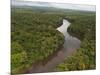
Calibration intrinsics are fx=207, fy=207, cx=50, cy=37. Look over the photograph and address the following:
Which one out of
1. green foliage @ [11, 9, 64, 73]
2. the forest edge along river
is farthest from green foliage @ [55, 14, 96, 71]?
green foliage @ [11, 9, 64, 73]

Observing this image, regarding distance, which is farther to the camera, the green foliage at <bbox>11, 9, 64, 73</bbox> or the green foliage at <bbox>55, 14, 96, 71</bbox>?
the green foliage at <bbox>55, 14, 96, 71</bbox>

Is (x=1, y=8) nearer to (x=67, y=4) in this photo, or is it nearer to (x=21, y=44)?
(x=21, y=44)

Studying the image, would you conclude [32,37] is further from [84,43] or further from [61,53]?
[84,43]

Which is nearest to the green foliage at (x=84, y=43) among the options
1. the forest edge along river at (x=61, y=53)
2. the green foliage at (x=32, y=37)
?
the forest edge along river at (x=61, y=53)

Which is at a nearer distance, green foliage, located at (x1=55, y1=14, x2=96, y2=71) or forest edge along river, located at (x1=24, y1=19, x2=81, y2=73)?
forest edge along river, located at (x1=24, y1=19, x2=81, y2=73)

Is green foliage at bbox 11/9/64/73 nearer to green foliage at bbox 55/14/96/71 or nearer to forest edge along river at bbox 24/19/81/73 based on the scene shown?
forest edge along river at bbox 24/19/81/73

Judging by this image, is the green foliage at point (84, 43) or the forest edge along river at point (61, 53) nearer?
the forest edge along river at point (61, 53)

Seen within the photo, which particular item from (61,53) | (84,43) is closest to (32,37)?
(61,53)

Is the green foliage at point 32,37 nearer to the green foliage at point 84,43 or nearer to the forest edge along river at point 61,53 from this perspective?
the forest edge along river at point 61,53
